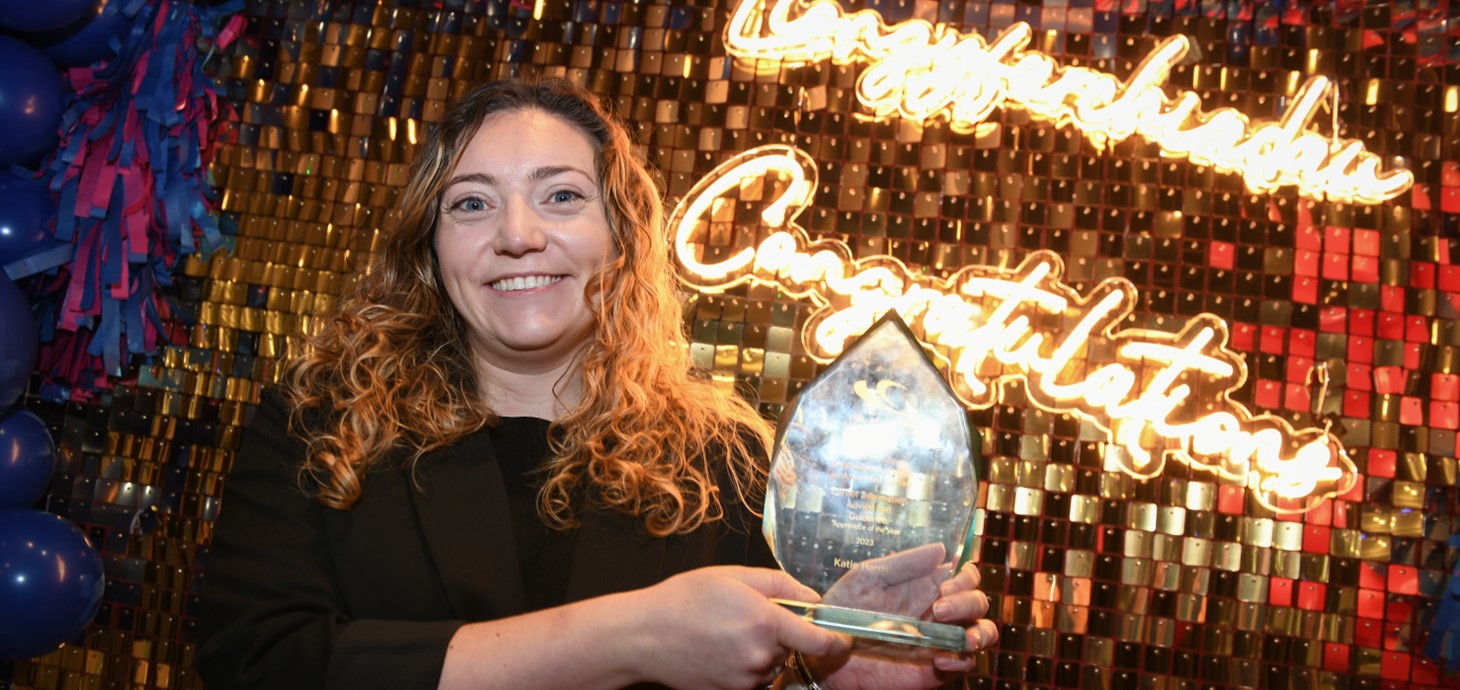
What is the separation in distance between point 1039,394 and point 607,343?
1.46 m

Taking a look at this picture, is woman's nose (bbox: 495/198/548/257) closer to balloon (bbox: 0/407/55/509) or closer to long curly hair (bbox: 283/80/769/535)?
long curly hair (bbox: 283/80/769/535)

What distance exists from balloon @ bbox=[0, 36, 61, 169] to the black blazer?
146 cm

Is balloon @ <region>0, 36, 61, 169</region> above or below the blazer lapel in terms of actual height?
above

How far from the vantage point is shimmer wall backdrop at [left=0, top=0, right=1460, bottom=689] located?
8.47 feet

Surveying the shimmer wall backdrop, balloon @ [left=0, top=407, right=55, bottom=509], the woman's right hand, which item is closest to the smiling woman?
the woman's right hand

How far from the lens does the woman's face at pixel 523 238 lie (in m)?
1.34

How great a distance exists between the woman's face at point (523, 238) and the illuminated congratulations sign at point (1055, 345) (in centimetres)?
124

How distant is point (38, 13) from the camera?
2271mm

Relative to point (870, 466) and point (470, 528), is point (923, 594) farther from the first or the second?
point (470, 528)

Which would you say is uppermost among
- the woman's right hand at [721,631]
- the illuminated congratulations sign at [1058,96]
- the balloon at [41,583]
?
the illuminated congratulations sign at [1058,96]

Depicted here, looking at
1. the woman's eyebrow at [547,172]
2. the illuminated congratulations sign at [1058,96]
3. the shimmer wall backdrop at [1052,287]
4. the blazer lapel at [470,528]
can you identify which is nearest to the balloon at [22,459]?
the shimmer wall backdrop at [1052,287]

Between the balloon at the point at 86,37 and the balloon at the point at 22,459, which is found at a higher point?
the balloon at the point at 86,37

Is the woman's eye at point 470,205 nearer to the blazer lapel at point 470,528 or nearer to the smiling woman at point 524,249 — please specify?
the smiling woman at point 524,249

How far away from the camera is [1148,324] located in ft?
8.67
